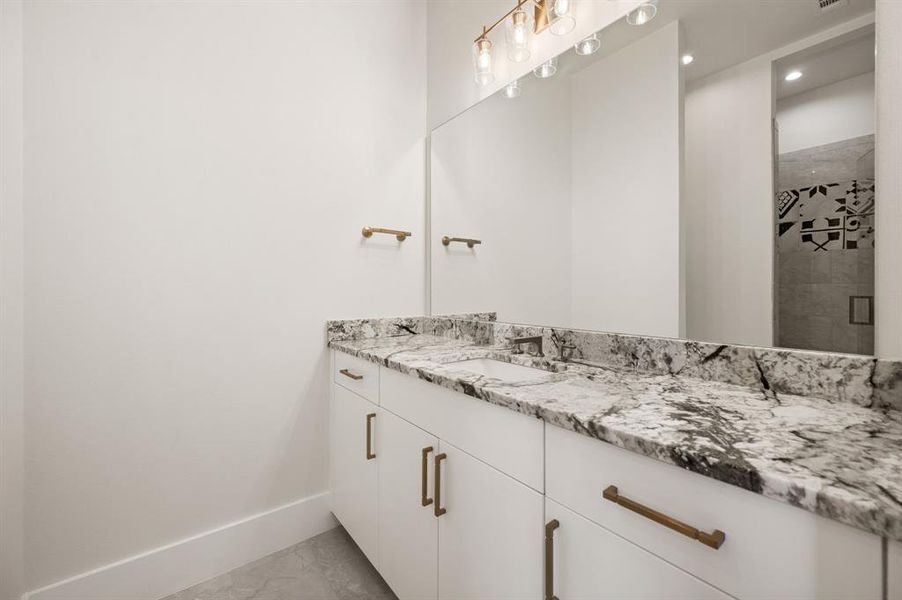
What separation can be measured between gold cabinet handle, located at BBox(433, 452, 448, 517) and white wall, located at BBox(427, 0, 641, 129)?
1.44 metres

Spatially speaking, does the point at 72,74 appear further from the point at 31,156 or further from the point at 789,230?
the point at 789,230

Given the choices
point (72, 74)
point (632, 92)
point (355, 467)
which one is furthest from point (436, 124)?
point (355, 467)

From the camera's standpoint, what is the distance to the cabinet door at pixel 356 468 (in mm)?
1365

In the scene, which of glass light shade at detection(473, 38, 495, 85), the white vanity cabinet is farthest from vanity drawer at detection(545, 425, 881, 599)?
glass light shade at detection(473, 38, 495, 85)

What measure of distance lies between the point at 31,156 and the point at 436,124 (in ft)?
5.05

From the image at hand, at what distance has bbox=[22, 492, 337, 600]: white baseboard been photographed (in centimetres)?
127

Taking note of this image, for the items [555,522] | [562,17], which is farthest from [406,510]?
[562,17]

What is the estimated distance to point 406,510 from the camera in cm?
117

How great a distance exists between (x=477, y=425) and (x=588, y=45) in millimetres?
1290

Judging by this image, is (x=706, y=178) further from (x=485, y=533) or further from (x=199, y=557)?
(x=199, y=557)

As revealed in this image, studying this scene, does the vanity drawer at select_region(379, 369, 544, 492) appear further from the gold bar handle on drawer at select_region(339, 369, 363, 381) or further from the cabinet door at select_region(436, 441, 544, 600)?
the gold bar handle on drawer at select_region(339, 369, 363, 381)

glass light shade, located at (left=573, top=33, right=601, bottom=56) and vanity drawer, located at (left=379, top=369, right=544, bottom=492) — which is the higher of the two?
glass light shade, located at (left=573, top=33, right=601, bottom=56)

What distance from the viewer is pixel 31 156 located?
1.17 meters

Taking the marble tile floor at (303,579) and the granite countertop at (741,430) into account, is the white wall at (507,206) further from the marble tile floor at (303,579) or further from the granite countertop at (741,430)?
the marble tile floor at (303,579)
